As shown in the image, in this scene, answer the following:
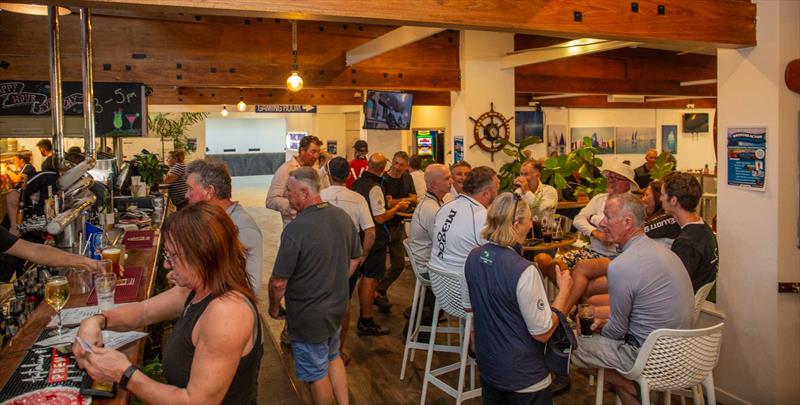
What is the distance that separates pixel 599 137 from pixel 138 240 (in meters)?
13.2

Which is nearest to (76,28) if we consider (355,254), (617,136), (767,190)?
(355,254)

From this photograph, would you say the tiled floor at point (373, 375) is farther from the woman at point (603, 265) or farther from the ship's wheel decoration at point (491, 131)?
the ship's wheel decoration at point (491, 131)

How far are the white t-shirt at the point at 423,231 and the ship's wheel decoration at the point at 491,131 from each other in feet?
13.4

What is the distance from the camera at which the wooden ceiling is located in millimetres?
7930

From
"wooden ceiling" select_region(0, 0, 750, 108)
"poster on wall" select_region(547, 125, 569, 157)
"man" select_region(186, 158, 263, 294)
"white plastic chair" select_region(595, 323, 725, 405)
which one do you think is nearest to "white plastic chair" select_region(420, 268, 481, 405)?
"white plastic chair" select_region(595, 323, 725, 405)

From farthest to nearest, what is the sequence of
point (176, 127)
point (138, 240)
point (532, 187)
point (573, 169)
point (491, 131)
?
point (176, 127) < point (491, 131) < point (573, 169) < point (532, 187) < point (138, 240)

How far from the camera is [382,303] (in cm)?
671

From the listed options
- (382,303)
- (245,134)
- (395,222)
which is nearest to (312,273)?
(395,222)

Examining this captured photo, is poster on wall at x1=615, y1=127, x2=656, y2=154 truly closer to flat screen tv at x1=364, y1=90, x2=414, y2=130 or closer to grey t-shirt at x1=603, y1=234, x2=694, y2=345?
flat screen tv at x1=364, y1=90, x2=414, y2=130

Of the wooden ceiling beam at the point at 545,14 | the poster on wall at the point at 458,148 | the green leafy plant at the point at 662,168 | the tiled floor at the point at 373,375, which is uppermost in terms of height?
the wooden ceiling beam at the point at 545,14

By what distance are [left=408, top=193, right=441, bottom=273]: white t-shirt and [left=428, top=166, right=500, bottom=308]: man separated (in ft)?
2.40

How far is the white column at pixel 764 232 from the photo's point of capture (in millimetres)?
4113

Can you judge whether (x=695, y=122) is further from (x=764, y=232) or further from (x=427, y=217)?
(x=427, y=217)

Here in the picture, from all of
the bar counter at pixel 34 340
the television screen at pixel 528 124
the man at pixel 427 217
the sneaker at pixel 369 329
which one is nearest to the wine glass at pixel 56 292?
the bar counter at pixel 34 340
